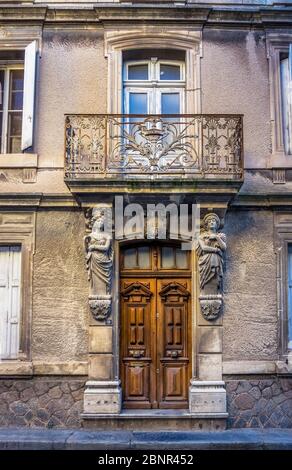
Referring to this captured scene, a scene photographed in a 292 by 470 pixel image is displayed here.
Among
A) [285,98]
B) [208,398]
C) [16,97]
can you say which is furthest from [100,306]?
[285,98]

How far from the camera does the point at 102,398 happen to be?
8.63 meters

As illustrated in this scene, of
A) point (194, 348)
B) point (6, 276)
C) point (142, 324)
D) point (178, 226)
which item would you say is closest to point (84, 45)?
point (178, 226)

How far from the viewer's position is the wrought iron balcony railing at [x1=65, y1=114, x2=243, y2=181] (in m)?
8.77

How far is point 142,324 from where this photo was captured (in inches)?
360

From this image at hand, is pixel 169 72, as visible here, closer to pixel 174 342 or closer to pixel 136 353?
pixel 174 342

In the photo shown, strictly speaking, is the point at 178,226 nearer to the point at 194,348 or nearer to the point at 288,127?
the point at 194,348

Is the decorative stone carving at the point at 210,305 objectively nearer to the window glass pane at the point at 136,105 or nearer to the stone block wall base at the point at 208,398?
the stone block wall base at the point at 208,398

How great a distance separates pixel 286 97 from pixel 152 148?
106 inches

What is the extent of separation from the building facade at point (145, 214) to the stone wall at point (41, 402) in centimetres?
2

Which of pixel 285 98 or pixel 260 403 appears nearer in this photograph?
pixel 260 403

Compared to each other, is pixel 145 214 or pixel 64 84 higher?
A: pixel 64 84

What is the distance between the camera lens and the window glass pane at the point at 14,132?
9.71 m

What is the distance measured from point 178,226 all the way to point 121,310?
1.71 m
